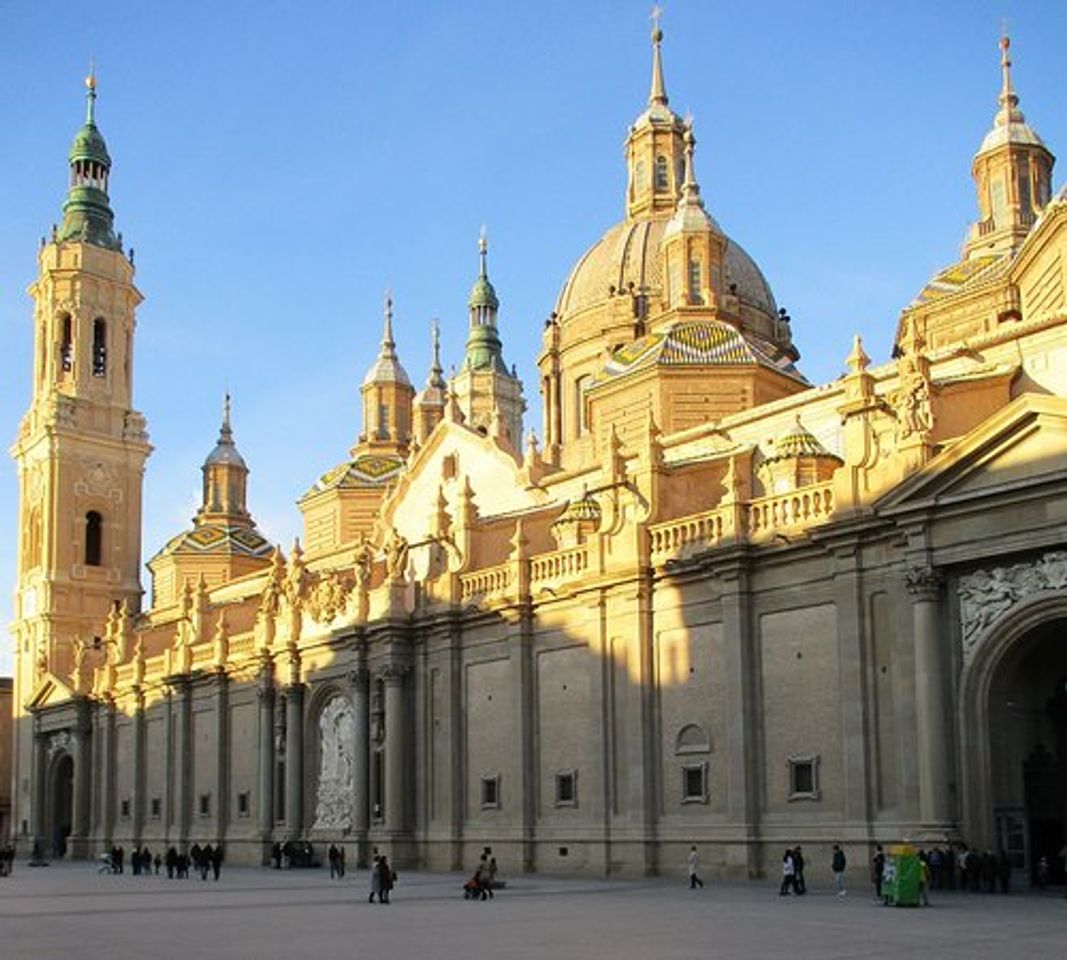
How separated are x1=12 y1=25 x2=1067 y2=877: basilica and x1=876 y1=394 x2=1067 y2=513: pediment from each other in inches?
2.7

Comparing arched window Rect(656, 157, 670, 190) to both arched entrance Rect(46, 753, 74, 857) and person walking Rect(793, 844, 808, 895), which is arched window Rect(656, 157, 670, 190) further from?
person walking Rect(793, 844, 808, 895)

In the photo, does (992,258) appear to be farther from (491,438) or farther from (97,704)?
(97,704)

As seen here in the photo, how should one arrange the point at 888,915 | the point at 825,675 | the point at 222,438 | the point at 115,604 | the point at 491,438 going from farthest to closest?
the point at 222,438
the point at 115,604
the point at 491,438
the point at 825,675
the point at 888,915

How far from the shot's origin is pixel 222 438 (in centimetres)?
9181

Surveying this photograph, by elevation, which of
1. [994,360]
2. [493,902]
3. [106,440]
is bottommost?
[493,902]

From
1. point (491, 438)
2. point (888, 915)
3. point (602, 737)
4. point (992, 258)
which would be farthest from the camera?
point (491, 438)

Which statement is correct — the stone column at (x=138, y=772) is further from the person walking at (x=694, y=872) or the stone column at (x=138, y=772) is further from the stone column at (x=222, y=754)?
the person walking at (x=694, y=872)

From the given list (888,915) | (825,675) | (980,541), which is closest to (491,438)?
(825,675)

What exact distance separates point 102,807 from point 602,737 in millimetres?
37033

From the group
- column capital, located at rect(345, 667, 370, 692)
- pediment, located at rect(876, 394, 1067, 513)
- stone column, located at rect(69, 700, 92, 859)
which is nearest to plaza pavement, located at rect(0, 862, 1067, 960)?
pediment, located at rect(876, 394, 1067, 513)

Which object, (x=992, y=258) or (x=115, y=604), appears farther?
(x=115, y=604)

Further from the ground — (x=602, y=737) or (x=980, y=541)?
(x=980, y=541)

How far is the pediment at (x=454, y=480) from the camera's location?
59656 mm

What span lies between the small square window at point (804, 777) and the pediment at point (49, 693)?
46.6m
